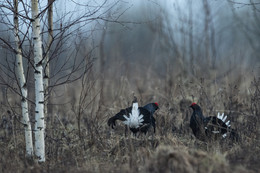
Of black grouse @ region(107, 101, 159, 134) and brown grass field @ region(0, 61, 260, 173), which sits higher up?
black grouse @ region(107, 101, 159, 134)

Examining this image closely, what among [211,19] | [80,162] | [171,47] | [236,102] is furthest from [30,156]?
[211,19]

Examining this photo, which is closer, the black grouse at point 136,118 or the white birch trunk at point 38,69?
the white birch trunk at point 38,69

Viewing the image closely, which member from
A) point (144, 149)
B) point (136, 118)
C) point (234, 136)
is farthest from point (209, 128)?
point (144, 149)

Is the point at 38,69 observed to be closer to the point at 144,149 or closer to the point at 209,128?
the point at 144,149

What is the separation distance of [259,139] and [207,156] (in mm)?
1966

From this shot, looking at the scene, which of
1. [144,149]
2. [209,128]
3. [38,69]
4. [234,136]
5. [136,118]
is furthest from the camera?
[136,118]

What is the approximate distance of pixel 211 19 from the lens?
12.2 meters

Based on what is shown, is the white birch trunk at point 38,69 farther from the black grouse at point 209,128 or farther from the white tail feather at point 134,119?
the black grouse at point 209,128

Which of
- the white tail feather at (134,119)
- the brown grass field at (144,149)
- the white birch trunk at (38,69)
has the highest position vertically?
the white birch trunk at (38,69)

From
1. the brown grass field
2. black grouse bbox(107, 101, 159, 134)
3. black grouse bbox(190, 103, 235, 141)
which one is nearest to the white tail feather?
black grouse bbox(107, 101, 159, 134)

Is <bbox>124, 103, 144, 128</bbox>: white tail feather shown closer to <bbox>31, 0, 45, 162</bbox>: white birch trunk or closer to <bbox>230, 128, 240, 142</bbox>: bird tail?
<bbox>230, 128, 240, 142</bbox>: bird tail

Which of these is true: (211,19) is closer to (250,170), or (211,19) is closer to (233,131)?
(233,131)

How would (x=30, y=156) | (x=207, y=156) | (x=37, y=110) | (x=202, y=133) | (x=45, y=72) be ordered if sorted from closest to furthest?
(x=207, y=156) → (x=37, y=110) → (x=30, y=156) → (x=45, y=72) → (x=202, y=133)

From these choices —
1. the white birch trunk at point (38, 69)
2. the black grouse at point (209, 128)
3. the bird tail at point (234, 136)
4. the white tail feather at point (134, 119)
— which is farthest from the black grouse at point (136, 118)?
the white birch trunk at point (38, 69)
